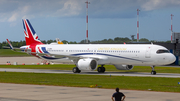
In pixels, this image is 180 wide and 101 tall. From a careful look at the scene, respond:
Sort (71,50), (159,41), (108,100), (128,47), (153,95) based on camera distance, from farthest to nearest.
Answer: (159,41)
(71,50)
(128,47)
(153,95)
(108,100)

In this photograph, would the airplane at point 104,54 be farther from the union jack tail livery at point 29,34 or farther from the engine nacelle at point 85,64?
the union jack tail livery at point 29,34

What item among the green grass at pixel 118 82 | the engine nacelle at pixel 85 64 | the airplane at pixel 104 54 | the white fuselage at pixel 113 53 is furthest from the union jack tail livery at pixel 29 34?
the green grass at pixel 118 82

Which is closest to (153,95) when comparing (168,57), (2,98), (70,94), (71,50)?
(70,94)

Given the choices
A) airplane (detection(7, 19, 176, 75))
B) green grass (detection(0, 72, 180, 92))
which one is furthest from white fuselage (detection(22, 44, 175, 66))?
green grass (detection(0, 72, 180, 92))

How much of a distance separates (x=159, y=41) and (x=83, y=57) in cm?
4116

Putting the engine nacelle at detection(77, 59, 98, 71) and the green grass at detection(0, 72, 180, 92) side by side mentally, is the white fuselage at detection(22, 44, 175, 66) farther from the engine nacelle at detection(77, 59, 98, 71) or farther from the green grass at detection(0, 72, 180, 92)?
the green grass at detection(0, 72, 180, 92)

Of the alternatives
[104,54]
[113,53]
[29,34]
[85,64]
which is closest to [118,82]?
[85,64]

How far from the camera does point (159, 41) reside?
284 feet

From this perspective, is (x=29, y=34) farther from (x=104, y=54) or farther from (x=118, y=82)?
(x=118, y=82)

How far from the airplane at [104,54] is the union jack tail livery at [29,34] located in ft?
2.34

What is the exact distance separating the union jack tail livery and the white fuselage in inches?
88.3

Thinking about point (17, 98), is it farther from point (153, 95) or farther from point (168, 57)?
point (168, 57)

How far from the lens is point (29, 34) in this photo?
5925cm

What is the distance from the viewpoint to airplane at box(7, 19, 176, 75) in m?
45.9
